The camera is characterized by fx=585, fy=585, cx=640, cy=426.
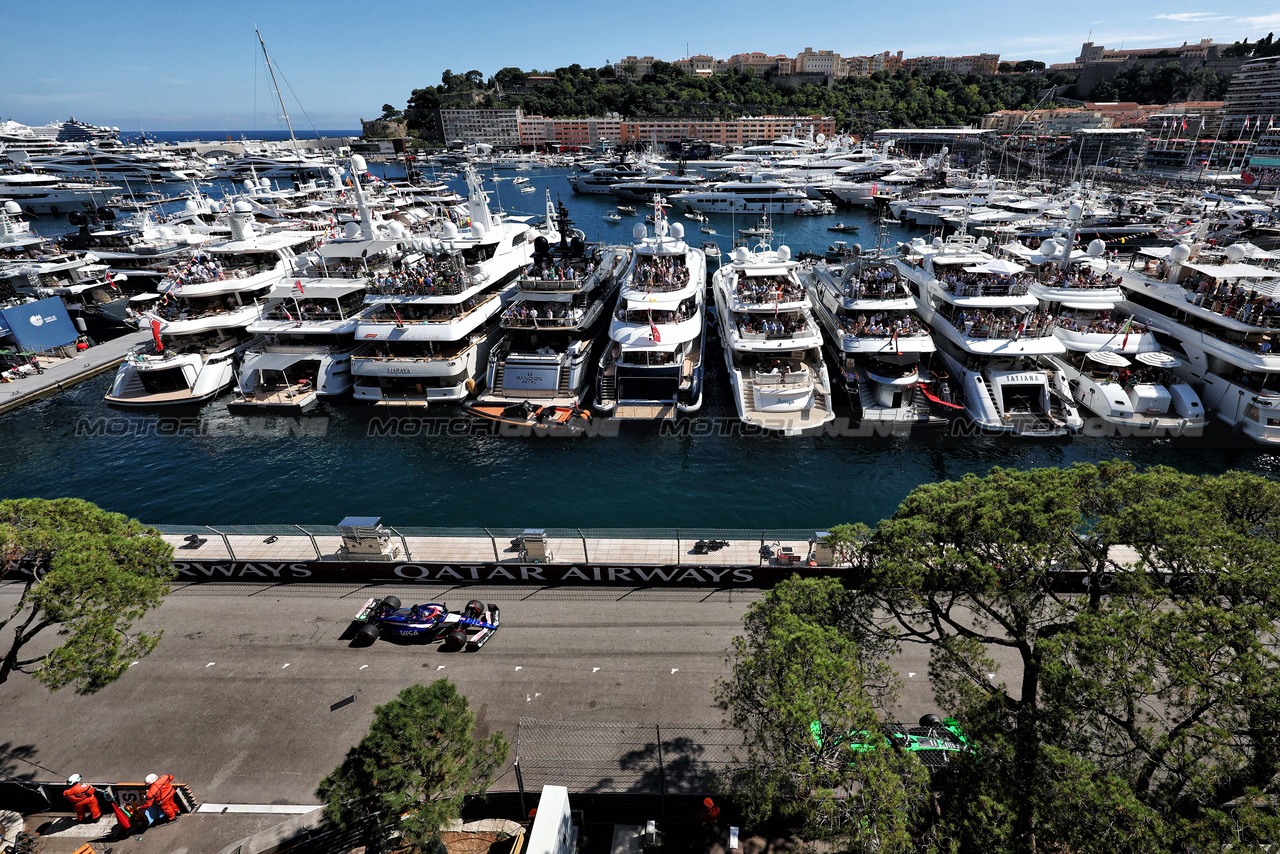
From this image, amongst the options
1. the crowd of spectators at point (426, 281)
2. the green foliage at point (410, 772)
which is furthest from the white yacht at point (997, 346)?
the crowd of spectators at point (426, 281)

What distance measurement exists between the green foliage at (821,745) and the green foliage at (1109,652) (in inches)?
40.2

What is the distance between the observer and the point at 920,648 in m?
17.0

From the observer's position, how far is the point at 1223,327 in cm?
3206

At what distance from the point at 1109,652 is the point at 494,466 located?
25383mm

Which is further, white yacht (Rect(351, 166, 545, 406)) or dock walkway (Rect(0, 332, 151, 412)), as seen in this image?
dock walkway (Rect(0, 332, 151, 412))

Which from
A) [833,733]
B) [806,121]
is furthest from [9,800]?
[806,121]

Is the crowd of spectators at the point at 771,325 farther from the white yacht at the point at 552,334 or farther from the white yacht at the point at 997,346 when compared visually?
the white yacht at the point at 552,334

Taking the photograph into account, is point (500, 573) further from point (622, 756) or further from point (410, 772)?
point (410, 772)

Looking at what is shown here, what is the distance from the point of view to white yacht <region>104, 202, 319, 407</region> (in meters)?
36.9

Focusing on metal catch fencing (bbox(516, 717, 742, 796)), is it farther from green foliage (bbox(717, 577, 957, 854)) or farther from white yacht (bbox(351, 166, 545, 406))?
white yacht (bbox(351, 166, 545, 406))

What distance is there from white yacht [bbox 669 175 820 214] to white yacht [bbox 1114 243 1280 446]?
6652 cm

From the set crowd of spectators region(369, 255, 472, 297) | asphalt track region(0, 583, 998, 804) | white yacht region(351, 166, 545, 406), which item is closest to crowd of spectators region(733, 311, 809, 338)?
white yacht region(351, 166, 545, 406)

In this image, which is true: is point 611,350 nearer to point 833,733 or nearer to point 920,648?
point 920,648

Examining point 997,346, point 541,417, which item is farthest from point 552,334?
point 997,346
